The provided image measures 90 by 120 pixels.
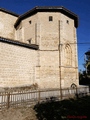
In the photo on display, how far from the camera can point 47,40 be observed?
17984mm

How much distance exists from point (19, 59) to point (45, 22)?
6334mm

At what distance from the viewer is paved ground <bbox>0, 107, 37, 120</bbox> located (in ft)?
24.1

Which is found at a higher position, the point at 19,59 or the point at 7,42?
the point at 7,42

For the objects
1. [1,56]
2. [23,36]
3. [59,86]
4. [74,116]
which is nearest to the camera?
[74,116]

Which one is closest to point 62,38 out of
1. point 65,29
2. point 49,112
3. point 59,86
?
point 65,29

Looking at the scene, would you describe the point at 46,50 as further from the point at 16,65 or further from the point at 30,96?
the point at 30,96

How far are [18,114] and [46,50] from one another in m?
10.9

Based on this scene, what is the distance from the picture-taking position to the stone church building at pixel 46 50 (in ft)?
51.0

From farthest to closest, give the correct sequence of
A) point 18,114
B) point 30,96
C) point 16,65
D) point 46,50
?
point 46,50 → point 16,65 → point 30,96 → point 18,114

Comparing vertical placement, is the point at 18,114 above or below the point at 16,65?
below

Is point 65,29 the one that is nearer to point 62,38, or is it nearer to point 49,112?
point 62,38

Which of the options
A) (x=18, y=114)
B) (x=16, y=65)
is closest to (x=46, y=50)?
(x=16, y=65)

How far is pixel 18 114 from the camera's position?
310 inches

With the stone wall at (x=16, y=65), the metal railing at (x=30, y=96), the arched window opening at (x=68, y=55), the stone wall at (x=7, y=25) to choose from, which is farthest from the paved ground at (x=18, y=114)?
the stone wall at (x=7, y=25)
